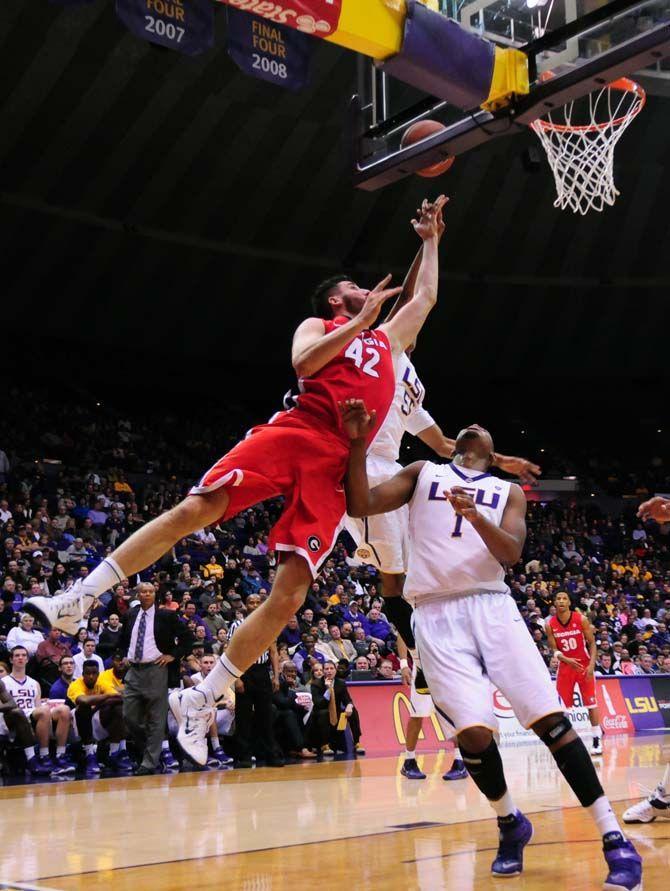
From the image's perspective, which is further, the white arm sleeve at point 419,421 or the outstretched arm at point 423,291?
the white arm sleeve at point 419,421

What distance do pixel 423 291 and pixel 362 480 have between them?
1.53 m

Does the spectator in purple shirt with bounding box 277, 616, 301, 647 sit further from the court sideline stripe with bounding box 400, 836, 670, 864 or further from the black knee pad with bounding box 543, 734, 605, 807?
the black knee pad with bounding box 543, 734, 605, 807

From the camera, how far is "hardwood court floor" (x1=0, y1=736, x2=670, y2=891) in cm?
416

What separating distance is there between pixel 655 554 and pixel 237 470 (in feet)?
79.9

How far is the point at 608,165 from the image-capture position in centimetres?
1140

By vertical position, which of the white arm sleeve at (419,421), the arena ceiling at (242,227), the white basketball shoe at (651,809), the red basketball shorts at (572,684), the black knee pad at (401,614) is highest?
the arena ceiling at (242,227)

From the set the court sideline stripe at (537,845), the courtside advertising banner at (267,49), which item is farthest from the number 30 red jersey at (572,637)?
Answer: the court sideline stripe at (537,845)

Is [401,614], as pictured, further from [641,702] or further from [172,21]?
[641,702]

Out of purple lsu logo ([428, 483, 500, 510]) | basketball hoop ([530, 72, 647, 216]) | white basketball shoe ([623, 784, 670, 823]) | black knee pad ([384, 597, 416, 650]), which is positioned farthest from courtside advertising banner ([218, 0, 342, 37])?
white basketball shoe ([623, 784, 670, 823])

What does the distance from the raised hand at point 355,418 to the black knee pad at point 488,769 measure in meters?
1.48

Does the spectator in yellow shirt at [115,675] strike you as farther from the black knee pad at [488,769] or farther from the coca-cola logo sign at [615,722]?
the coca-cola logo sign at [615,722]

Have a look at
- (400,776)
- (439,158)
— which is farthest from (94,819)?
(439,158)

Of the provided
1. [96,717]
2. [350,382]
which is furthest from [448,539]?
[96,717]

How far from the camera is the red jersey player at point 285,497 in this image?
4.54 metres
